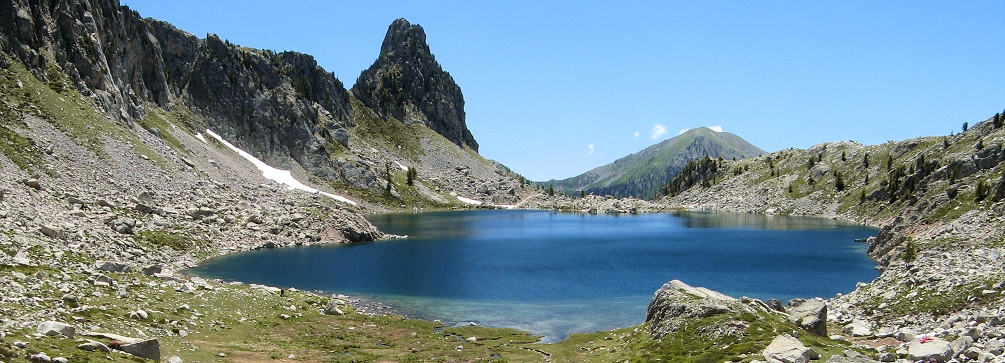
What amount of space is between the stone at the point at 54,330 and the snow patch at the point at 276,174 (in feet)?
494

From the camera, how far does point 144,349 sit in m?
25.8

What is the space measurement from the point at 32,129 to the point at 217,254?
115ft

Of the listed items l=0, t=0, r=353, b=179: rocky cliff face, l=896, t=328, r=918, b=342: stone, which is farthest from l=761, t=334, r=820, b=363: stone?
l=0, t=0, r=353, b=179: rocky cliff face

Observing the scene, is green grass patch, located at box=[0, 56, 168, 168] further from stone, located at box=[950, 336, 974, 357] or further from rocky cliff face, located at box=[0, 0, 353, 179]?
stone, located at box=[950, 336, 974, 357]

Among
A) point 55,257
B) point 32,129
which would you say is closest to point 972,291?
point 55,257

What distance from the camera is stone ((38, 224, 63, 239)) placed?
181ft

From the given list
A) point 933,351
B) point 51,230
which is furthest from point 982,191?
point 51,230

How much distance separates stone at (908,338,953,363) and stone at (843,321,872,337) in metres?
10.8

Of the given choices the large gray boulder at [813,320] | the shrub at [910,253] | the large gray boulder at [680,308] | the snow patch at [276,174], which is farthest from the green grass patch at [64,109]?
the shrub at [910,253]

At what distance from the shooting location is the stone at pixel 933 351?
82.3 ft

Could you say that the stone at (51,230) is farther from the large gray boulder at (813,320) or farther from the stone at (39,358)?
the large gray boulder at (813,320)

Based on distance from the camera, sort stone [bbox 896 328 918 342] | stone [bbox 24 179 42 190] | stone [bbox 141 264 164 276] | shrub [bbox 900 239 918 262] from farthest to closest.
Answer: stone [bbox 24 179 42 190], shrub [bbox 900 239 918 262], stone [bbox 141 264 164 276], stone [bbox 896 328 918 342]

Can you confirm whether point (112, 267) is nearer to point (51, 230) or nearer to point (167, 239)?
point (51, 230)

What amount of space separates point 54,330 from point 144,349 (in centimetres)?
342
